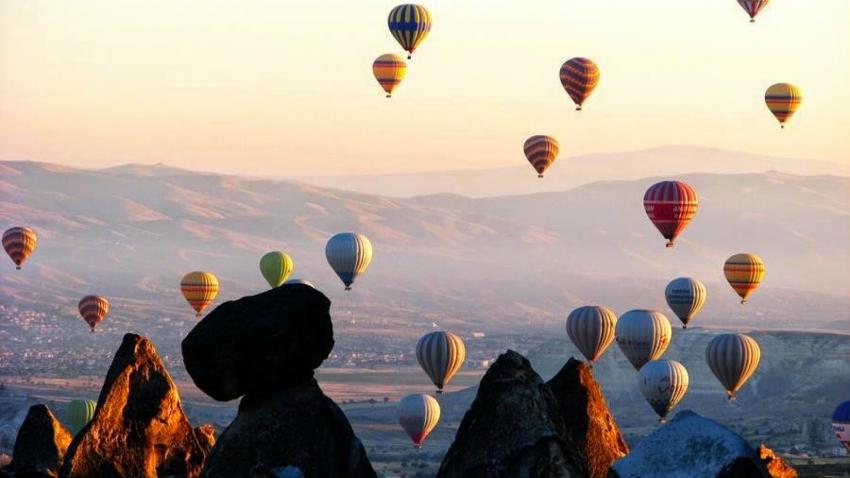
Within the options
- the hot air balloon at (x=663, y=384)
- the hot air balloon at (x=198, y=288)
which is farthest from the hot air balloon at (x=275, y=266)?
the hot air balloon at (x=663, y=384)

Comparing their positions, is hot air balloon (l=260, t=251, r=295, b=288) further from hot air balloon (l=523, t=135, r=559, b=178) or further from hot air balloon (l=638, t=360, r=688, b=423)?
hot air balloon (l=638, t=360, r=688, b=423)

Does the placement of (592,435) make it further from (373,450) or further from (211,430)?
(373,450)

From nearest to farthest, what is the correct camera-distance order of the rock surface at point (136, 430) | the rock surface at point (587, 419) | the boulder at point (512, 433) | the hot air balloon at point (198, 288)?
1. the boulder at point (512, 433)
2. the rock surface at point (587, 419)
3. the rock surface at point (136, 430)
4. the hot air balloon at point (198, 288)

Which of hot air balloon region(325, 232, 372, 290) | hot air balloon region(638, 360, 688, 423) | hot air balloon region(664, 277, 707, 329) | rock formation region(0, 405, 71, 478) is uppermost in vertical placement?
hot air balloon region(325, 232, 372, 290)

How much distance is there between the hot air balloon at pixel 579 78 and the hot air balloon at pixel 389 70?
12525 millimetres

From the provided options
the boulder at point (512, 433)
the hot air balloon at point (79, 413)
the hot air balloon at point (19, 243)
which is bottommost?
the boulder at point (512, 433)

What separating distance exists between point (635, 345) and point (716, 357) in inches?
277

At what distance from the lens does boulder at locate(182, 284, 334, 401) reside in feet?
105

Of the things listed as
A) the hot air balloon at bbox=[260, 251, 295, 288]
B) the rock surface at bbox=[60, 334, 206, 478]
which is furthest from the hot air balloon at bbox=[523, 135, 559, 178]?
the rock surface at bbox=[60, 334, 206, 478]

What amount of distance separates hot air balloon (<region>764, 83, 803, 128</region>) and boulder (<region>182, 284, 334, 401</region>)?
88.2 metres

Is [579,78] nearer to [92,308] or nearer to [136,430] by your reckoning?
[92,308]

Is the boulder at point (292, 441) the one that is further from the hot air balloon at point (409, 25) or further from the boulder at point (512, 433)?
the hot air balloon at point (409, 25)

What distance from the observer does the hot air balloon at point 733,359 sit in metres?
116

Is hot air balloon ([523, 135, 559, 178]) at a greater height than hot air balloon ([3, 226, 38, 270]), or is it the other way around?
hot air balloon ([3, 226, 38, 270])
